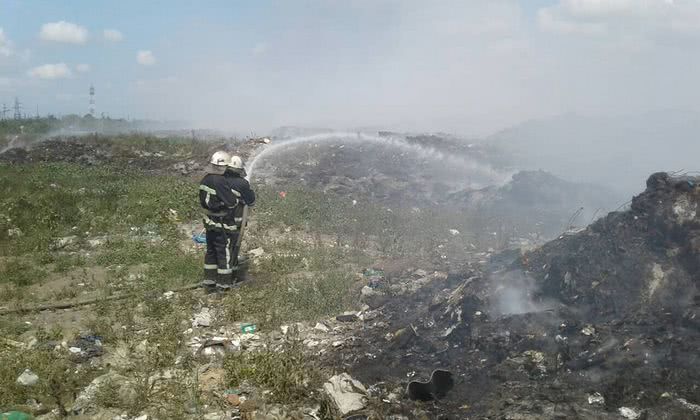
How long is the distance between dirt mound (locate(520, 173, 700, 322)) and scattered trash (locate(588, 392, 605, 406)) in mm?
1479

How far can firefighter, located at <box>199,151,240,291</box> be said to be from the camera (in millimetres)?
7211

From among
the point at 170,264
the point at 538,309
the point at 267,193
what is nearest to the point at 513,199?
the point at 267,193

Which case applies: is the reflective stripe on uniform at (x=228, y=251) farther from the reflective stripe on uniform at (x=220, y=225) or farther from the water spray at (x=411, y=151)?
the water spray at (x=411, y=151)

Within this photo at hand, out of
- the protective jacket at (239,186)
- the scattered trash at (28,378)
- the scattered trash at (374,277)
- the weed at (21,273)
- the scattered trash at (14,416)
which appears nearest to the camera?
the scattered trash at (14,416)

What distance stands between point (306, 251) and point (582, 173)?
54.6 ft

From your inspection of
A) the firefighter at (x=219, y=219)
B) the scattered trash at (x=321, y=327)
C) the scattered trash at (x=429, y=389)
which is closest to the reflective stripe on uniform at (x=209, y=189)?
the firefighter at (x=219, y=219)

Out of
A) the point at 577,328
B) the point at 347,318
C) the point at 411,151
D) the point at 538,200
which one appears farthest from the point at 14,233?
the point at 411,151

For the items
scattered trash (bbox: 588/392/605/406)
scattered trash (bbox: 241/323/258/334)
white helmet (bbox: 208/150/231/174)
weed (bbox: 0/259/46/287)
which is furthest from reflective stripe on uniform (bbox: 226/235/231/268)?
scattered trash (bbox: 588/392/605/406)

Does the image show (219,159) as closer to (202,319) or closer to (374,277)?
(202,319)

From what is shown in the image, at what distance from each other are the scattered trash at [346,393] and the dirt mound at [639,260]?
2.86 m

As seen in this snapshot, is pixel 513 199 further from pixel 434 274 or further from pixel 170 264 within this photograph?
pixel 170 264

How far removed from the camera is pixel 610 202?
14.9 m

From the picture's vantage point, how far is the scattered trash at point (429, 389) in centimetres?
453

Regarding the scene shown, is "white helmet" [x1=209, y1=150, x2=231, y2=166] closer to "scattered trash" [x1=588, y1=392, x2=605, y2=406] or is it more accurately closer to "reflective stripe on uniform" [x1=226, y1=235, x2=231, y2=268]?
"reflective stripe on uniform" [x1=226, y1=235, x2=231, y2=268]
